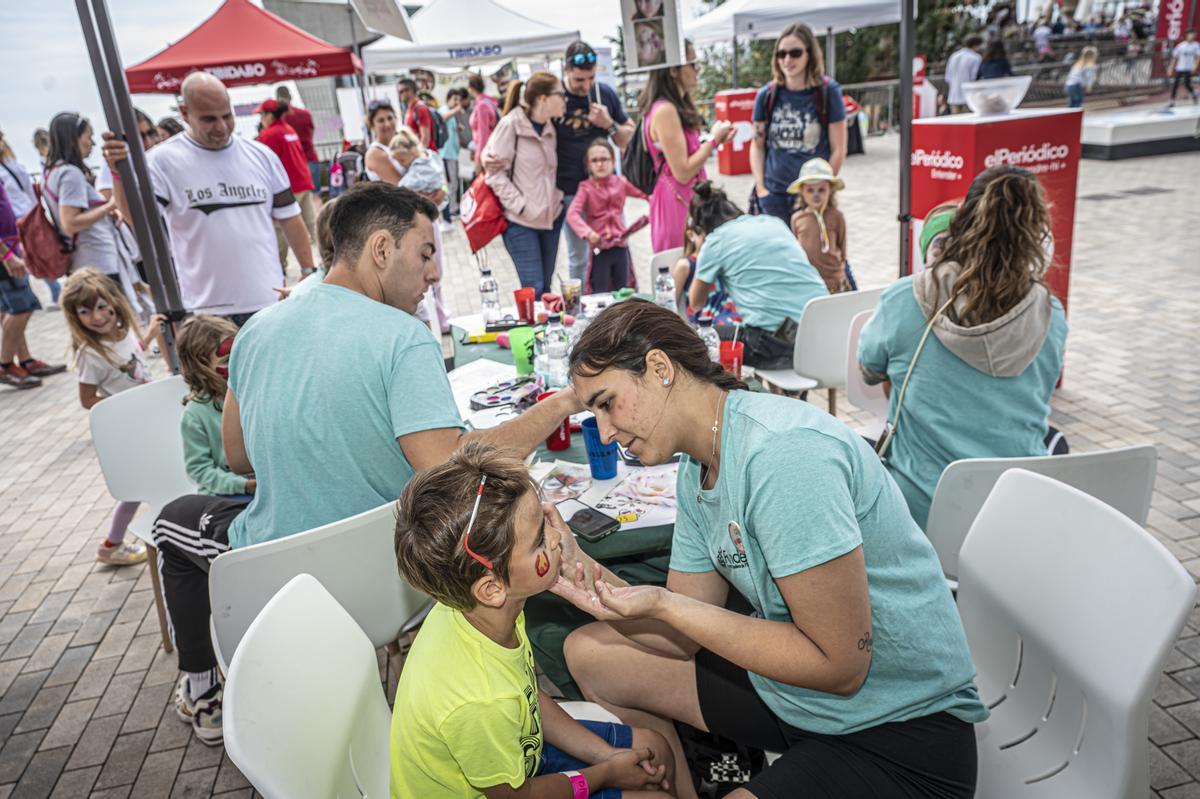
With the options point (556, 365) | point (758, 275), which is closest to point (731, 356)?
point (556, 365)

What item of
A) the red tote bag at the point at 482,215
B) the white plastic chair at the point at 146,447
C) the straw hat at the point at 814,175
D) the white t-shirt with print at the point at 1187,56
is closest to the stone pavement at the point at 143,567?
the white plastic chair at the point at 146,447

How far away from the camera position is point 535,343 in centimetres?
326

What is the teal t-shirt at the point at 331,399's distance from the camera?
2057mm

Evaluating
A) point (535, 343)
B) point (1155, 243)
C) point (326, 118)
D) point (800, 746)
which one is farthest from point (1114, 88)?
point (800, 746)

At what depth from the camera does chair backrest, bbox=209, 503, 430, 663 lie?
1900 millimetres

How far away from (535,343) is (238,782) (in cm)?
183

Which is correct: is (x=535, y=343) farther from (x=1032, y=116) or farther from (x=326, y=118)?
(x=326, y=118)

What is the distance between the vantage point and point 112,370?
379cm

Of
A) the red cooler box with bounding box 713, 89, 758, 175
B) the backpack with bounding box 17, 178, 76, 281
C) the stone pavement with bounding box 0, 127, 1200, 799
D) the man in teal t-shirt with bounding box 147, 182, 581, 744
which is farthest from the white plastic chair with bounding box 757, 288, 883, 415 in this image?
the red cooler box with bounding box 713, 89, 758, 175

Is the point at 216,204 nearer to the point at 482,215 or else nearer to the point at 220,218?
the point at 220,218

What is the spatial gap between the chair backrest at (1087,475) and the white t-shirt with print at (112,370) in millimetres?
3514

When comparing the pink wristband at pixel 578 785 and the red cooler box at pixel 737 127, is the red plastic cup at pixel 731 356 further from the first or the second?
the red cooler box at pixel 737 127

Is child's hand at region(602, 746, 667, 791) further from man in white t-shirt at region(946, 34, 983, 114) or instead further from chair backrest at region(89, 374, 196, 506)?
man in white t-shirt at region(946, 34, 983, 114)

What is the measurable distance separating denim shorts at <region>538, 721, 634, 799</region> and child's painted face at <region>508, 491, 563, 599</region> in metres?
0.43
